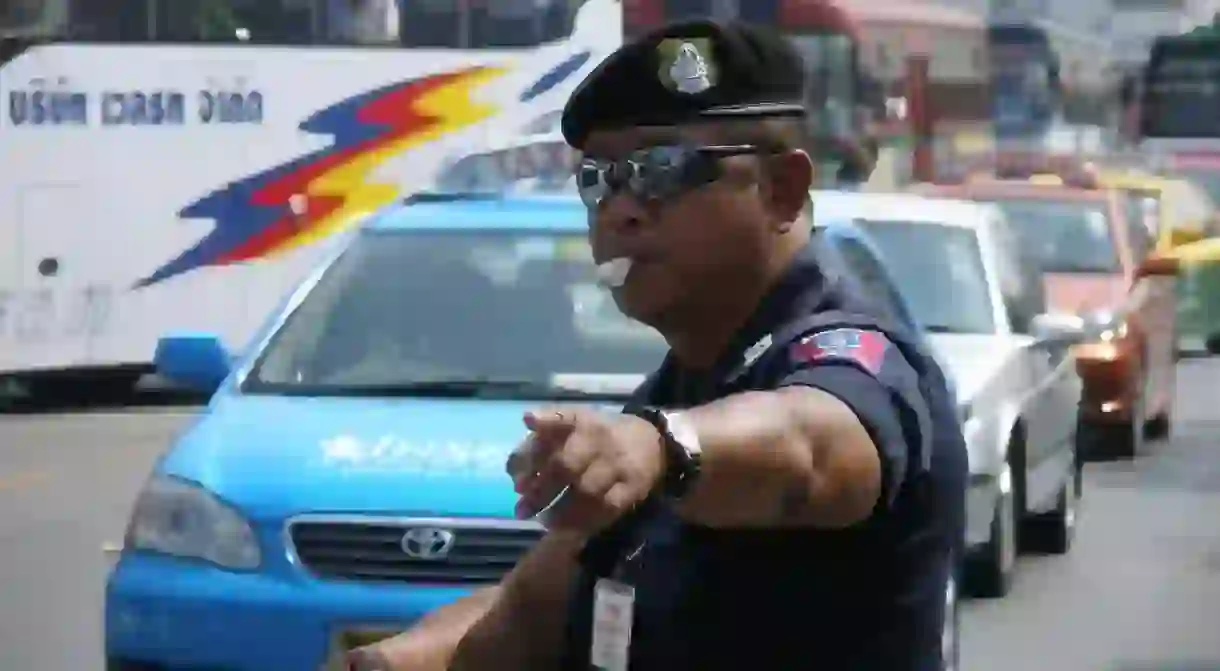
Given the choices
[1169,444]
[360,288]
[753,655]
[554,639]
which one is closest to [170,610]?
[360,288]

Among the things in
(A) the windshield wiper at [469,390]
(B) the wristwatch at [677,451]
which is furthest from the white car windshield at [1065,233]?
(B) the wristwatch at [677,451]

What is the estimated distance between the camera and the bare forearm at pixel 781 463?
216cm

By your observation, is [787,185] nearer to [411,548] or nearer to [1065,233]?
[411,548]

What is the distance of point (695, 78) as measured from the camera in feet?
7.95

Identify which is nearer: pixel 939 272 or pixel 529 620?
pixel 529 620

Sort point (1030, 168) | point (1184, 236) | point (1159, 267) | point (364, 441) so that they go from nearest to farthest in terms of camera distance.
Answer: point (364, 441)
point (1159, 267)
point (1184, 236)
point (1030, 168)

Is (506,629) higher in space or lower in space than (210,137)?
higher

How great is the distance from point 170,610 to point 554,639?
12.0ft

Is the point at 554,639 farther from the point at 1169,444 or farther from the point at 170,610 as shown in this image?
the point at 1169,444

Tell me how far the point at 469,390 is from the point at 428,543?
2.95ft

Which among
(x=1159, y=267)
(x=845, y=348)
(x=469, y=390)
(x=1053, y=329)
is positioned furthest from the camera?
(x=1159, y=267)

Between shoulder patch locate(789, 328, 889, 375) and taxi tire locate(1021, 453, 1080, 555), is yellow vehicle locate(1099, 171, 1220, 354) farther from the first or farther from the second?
shoulder patch locate(789, 328, 889, 375)

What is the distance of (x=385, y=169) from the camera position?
19.8 metres

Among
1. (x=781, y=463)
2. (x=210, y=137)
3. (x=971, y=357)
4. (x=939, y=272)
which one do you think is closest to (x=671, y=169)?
(x=781, y=463)
